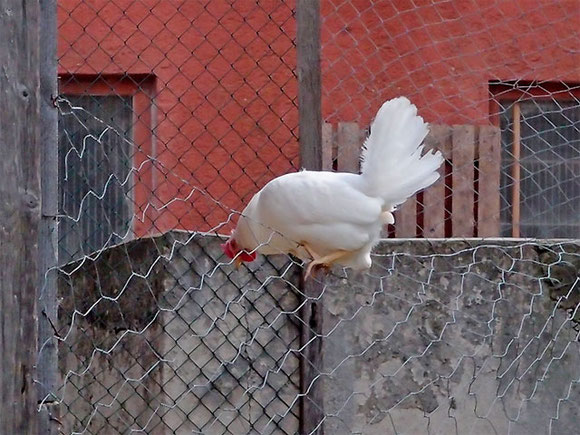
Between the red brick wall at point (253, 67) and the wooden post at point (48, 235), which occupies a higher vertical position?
the red brick wall at point (253, 67)

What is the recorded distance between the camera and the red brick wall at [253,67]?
4.23 m

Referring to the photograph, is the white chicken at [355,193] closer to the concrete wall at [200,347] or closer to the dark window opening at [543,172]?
the concrete wall at [200,347]

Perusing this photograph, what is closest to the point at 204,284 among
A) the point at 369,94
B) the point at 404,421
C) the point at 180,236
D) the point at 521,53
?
the point at 180,236

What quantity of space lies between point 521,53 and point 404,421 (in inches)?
70.8

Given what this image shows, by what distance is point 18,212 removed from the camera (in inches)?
71.0

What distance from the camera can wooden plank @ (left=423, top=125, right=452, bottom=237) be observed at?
382 cm

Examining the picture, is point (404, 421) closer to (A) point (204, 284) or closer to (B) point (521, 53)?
(A) point (204, 284)

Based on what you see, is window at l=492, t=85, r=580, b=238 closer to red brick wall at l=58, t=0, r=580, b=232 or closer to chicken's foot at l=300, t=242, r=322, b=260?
red brick wall at l=58, t=0, r=580, b=232

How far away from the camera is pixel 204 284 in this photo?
3.42 m

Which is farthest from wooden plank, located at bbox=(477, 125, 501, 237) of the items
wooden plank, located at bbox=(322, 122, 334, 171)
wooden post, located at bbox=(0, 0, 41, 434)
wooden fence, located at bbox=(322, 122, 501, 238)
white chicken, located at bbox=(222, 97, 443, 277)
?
wooden post, located at bbox=(0, 0, 41, 434)

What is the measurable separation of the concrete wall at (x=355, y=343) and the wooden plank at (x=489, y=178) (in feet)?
1.15

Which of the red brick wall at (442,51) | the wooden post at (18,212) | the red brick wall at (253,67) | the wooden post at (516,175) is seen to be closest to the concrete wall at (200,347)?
the red brick wall at (253,67)

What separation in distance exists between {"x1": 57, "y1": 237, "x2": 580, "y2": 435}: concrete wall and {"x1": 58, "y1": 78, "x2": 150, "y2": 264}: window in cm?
58

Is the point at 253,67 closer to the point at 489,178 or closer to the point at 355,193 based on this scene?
the point at 489,178
